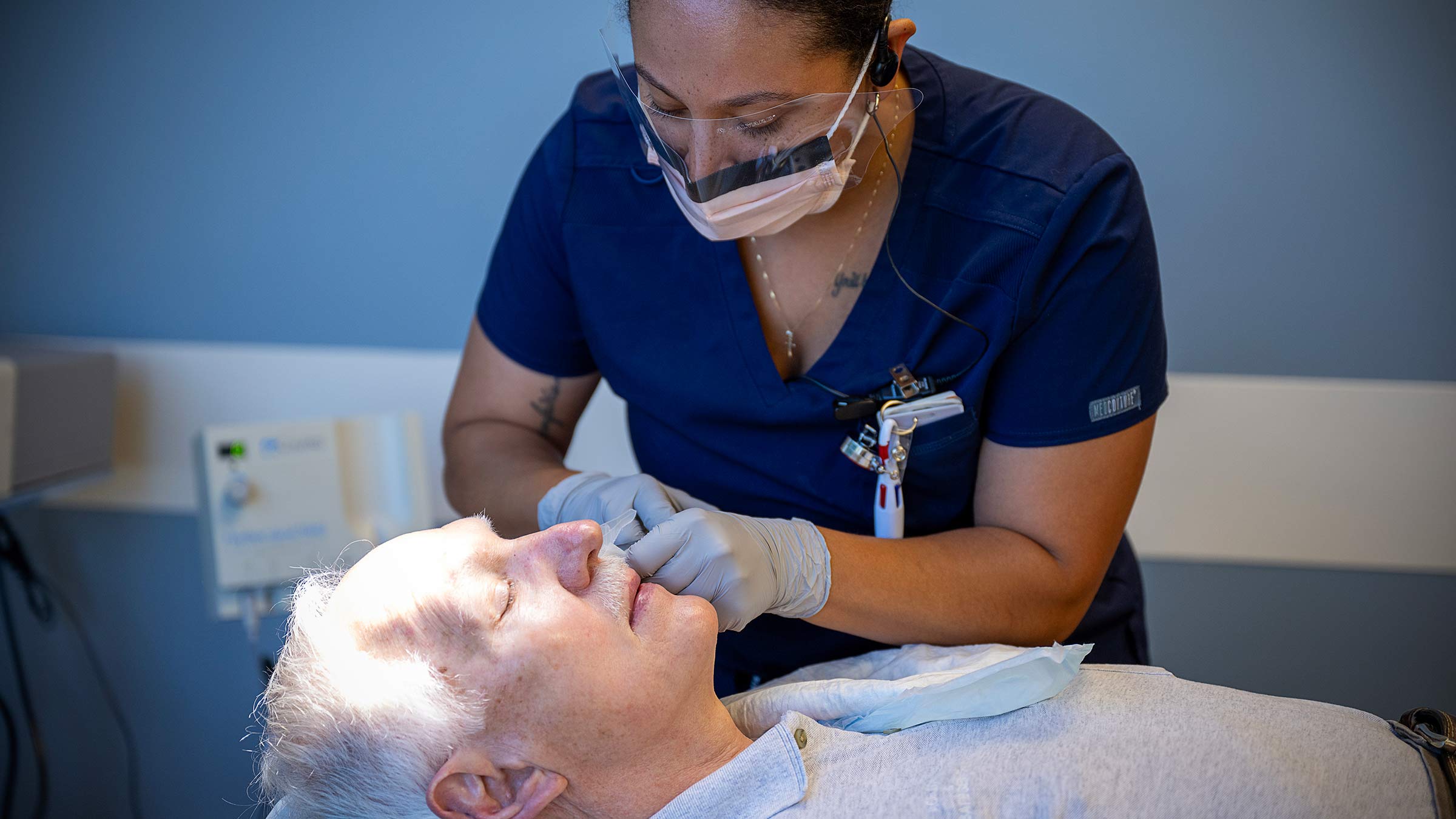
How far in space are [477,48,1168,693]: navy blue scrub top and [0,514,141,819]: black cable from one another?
1.51 meters

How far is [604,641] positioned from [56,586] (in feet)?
6.40

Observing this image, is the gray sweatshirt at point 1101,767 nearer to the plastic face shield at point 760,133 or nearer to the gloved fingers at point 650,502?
the gloved fingers at point 650,502

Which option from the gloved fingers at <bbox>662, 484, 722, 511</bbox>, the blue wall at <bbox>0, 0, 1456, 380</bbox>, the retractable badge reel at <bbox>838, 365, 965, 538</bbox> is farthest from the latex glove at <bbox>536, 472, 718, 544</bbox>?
the blue wall at <bbox>0, 0, 1456, 380</bbox>

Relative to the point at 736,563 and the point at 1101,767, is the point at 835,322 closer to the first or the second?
the point at 736,563

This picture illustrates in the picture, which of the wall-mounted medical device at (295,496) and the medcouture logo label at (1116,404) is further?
the wall-mounted medical device at (295,496)

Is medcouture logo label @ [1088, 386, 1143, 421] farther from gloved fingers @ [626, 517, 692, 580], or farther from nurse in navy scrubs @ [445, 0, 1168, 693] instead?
gloved fingers @ [626, 517, 692, 580]

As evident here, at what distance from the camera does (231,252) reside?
2.10 meters

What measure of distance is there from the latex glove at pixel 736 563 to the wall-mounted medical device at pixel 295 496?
39.2 inches

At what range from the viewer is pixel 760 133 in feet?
3.44

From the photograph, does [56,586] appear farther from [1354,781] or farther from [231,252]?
[1354,781]

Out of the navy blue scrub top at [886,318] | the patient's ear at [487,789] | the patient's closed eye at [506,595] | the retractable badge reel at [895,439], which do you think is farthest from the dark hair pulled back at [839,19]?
the patient's ear at [487,789]

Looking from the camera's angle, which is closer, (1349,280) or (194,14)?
(1349,280)

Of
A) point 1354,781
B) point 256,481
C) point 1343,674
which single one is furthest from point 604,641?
point 1343,674

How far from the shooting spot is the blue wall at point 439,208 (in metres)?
1.75
